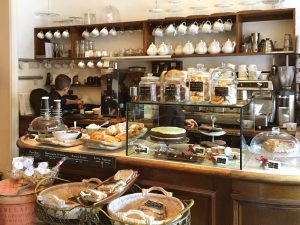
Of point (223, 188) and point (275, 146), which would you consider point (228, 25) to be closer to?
point (275, 146)

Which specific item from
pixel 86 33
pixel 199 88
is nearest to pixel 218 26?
pixel 86 33

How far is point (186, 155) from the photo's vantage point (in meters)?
2.09

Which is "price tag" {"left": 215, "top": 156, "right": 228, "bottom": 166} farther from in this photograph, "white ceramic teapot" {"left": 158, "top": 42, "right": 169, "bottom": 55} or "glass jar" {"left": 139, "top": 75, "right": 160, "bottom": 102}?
"white ceramic teapot" {"left": 158, "top": 42, "right": 169, "bottom": 55}

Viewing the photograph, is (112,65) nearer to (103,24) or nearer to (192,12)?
(103,24)

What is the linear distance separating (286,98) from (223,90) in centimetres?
199

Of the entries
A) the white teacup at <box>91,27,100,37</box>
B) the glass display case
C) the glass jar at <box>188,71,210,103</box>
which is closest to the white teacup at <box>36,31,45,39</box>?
the white teacup at <box>91,27,100,37</box>

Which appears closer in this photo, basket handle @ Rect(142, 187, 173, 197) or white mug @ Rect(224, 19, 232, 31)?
basket handle @ Rect(142, 187, 173, 197)

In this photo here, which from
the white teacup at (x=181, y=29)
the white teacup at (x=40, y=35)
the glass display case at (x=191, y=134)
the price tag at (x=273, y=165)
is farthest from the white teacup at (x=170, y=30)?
the price tag at (x=273, y=165)

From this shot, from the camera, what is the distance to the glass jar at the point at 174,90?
2135 millimetres

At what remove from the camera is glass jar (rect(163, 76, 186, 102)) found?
2.13 metres

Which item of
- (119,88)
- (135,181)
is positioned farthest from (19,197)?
(119,88)

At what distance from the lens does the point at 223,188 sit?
1930 millimetres

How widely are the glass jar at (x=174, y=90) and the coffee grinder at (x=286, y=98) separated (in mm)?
1975

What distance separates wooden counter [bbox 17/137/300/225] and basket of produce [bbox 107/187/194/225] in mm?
118
